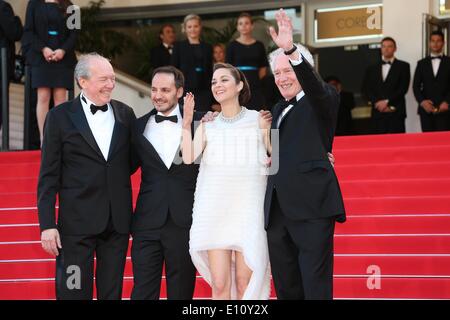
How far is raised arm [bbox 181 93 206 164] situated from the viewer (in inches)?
208

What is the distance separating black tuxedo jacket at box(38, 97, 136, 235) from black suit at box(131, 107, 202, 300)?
13 cm

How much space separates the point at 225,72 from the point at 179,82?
1.02 ft

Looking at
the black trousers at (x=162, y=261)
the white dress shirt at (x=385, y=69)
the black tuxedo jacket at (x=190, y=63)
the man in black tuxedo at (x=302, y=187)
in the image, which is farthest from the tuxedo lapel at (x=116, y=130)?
the white dress shirt at (x=385, y=69)

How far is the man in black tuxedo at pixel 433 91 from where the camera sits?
37.0 feet

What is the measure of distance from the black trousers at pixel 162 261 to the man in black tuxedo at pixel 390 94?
22.0ft

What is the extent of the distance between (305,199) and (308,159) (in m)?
0.22

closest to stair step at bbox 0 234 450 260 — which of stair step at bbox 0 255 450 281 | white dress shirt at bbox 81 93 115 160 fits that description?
stair step at bbox 0 255 450 281

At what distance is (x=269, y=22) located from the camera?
15367 mm

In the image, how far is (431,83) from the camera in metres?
11.4

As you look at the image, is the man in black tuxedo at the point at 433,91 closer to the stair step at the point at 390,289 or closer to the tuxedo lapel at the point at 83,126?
the stair step at the point at 390,289

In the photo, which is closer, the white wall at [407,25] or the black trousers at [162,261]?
the black trousers at [162,261]
